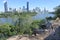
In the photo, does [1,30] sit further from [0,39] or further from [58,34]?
[58,34]

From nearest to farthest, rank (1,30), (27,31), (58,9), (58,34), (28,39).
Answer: (28,39) → (58,34) → (1,30) → (27,31) → (58,9)

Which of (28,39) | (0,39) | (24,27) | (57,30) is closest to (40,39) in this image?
(28,39)

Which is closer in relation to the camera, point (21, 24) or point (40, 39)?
point (40, 39)

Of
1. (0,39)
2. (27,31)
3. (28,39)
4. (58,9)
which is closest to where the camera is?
(0,39)

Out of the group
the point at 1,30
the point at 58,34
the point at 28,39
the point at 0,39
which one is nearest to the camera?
the point at 0,39

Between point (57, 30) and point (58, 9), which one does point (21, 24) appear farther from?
point (58, 9)

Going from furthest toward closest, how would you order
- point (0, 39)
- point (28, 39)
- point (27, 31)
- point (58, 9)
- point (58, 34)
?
point (58, 9)
point (27, 31)
point (58, 34)
point (28, 39)
point (0, 39)

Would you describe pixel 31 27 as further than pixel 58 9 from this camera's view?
No

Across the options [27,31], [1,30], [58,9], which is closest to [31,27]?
[27,31]

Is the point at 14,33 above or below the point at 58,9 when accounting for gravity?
below
